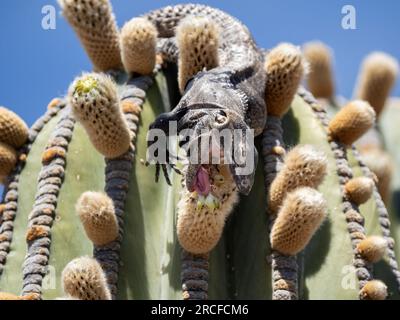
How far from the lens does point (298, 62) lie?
5.38 metres

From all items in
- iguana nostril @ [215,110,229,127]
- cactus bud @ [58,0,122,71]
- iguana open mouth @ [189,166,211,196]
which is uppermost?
cactus bud @ [58,0,122,71]

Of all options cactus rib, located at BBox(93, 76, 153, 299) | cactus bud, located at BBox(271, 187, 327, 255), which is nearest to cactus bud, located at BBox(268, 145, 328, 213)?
cactus bud, located at BBox(271, 187, 327, 255)

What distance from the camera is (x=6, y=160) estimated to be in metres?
5.25

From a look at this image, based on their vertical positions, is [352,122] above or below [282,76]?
below

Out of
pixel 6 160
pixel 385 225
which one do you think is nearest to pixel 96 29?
pixel 6 160

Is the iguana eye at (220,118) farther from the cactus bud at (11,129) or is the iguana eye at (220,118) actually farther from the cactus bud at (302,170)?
the cactus bud at (11,129)

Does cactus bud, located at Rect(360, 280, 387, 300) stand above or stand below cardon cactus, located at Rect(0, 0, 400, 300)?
below

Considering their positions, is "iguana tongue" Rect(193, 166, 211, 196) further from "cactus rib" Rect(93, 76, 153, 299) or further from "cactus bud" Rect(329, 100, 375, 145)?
"cactus bud" Rect(329, 100, 375, 145)

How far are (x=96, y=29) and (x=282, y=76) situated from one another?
1.25 meters

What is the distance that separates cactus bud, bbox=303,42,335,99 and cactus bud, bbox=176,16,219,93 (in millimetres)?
2324

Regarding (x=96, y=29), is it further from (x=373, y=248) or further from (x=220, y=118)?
(x=373, y=248)

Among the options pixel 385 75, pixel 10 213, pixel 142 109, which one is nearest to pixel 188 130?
pixel 142 109

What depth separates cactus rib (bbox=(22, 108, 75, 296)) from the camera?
4523mm
